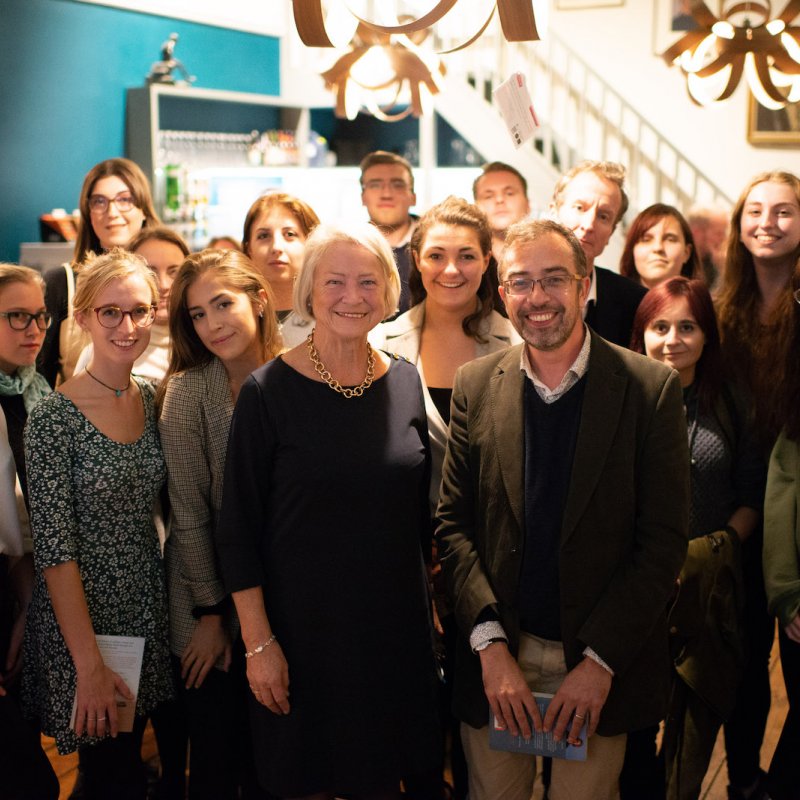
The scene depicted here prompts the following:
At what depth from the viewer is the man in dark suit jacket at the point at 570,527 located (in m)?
2.00

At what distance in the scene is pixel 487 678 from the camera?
2.06 m

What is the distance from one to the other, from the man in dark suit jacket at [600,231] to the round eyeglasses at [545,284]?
0.98 m

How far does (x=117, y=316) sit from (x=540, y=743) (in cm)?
138

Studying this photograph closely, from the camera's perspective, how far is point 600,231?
313 centimetres

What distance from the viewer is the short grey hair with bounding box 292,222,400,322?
2127 millimetres

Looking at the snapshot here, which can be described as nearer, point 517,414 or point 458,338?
point 517,414

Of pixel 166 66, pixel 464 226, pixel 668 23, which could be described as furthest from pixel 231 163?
pixel 464 226

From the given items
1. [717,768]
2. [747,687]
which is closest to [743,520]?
[747,687]

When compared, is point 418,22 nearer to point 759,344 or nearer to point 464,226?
point 464,226

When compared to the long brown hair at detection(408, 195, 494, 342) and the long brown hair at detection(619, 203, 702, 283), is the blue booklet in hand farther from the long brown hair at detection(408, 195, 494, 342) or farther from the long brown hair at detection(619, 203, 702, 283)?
the long brown hair at detection(619, 203, 702, 283)

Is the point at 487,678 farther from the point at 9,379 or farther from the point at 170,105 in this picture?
the point at 170,105

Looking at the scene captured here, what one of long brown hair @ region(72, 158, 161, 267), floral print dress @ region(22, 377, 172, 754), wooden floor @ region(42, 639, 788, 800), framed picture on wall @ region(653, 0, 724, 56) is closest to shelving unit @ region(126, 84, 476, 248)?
framed picture on wall @ region(653, 0, 724, 56)

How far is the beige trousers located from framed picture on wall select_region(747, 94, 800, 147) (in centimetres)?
662

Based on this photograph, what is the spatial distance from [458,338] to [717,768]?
1659 mm
